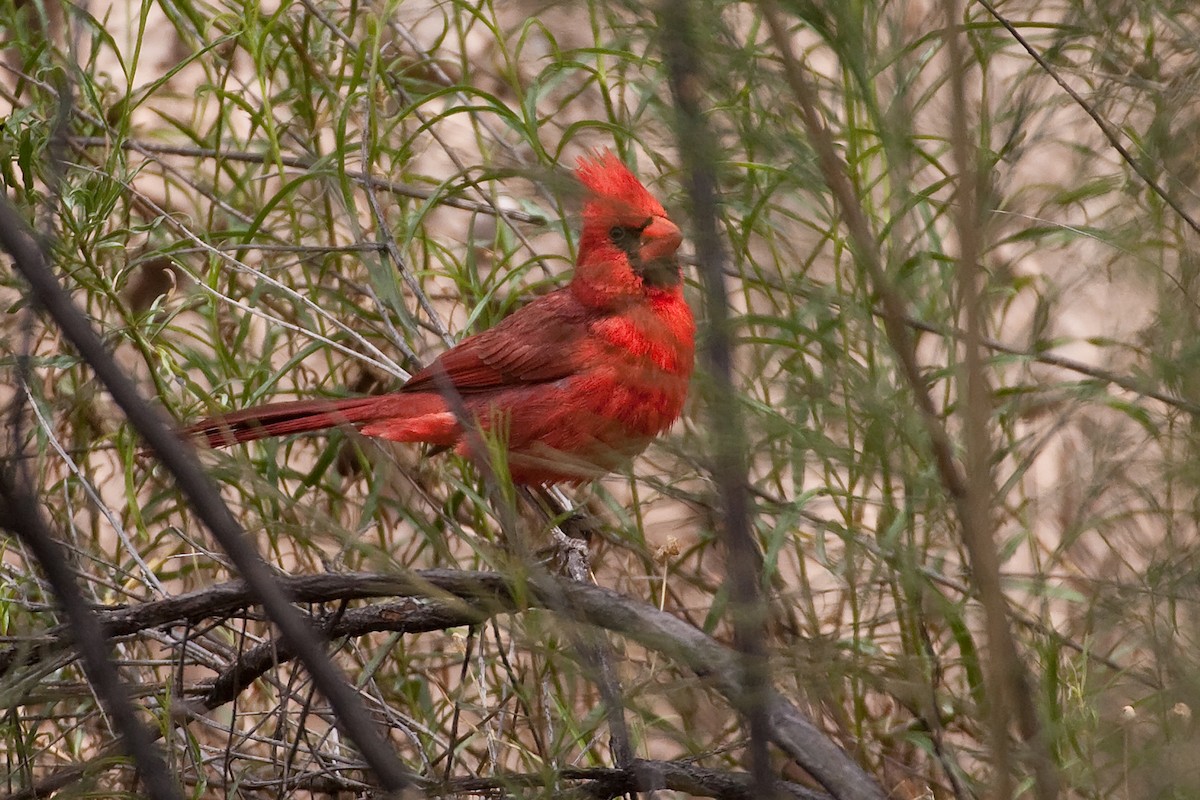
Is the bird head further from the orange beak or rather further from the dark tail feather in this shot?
the dark tail feather

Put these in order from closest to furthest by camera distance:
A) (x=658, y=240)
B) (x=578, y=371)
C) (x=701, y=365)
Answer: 1. (x=701, y=365)
2. (x=658, y=240)
3. (x=578, y=371)

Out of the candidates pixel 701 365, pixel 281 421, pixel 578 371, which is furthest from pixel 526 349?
pixel 701 365

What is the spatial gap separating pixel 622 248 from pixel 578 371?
350 millimetres

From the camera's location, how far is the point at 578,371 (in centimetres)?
272

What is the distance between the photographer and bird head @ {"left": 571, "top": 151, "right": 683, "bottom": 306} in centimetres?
241

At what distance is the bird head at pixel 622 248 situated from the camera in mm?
2412

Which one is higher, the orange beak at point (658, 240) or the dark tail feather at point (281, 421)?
the orange beak at point (658, 240)

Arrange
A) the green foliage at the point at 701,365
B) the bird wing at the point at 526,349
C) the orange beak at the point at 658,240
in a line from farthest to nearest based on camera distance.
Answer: the bird wing at the point at 526,349 < the orange beak at the point at 658,240 < the green foliage at the point at 701,365

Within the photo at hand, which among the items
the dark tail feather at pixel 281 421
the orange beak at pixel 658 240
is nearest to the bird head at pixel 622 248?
the orange beak at pixel 658 240

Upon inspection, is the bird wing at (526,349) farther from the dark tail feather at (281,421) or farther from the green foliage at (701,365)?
the dark tail feather at (281,421)

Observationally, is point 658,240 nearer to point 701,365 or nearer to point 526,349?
point 526,349

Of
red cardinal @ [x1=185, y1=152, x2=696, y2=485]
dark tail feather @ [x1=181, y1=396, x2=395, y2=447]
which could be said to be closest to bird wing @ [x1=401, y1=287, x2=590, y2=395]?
red cardinal @ [x1=185, y1=152, x2=696, y2=485]

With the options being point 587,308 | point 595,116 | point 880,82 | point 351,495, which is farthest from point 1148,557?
point 595,116

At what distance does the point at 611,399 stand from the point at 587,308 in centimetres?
23
